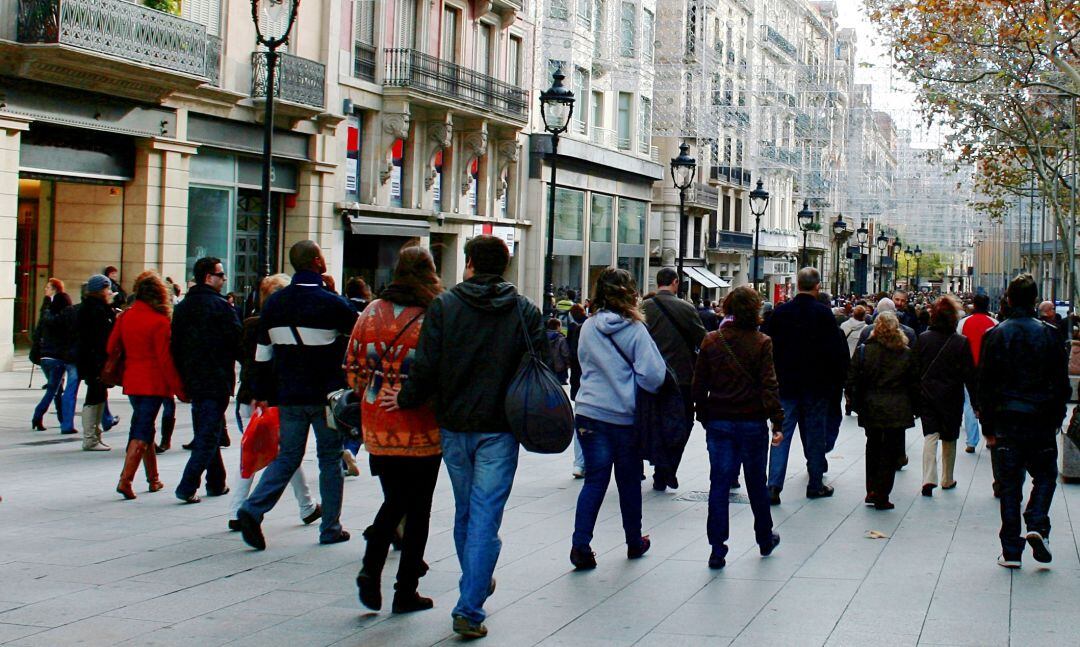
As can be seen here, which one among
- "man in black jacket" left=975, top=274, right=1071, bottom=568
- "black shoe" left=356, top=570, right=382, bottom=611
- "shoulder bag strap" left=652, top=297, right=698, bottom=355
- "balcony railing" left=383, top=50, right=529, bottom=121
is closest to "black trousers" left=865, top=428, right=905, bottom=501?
"shoulder bag strap" left=652, top=297, right=698, bottom=355

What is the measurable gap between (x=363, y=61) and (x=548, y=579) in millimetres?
24324

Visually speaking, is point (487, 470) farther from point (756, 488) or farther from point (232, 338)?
point (232, 338)

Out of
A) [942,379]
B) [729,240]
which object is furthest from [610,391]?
[729,240]

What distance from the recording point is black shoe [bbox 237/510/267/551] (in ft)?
26.2

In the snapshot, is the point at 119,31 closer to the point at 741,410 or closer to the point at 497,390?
the point at 741,410

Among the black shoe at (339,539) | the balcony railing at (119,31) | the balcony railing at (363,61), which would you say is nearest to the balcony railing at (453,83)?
the balcony railing at (363,61)

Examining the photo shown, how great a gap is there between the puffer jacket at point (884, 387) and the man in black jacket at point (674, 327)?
146 cm

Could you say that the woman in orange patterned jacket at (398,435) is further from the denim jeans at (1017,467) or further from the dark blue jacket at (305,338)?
the denim jeans at (1017,467)

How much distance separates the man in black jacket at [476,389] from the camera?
245 inches

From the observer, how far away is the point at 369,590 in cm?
647

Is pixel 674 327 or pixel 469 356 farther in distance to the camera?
pixel 674 327

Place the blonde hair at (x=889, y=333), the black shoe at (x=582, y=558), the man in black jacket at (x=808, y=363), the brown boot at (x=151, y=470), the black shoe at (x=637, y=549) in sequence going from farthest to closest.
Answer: the blonde hair at (x=889, y=333)
the man in black jacket at (x=808, y=363)
the brown boot at (x=151, y=470)
the black shoe at (x=637, y=549)
the black shoe at (x=582, y=558)

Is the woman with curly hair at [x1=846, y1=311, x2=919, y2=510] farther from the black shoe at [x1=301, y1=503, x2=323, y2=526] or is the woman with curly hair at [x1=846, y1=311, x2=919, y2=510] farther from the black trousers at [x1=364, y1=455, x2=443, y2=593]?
the black trousers at [x1=364, y1=455, x2=443, y2=593]

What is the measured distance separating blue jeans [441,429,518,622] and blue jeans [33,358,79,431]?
9.01 metres
